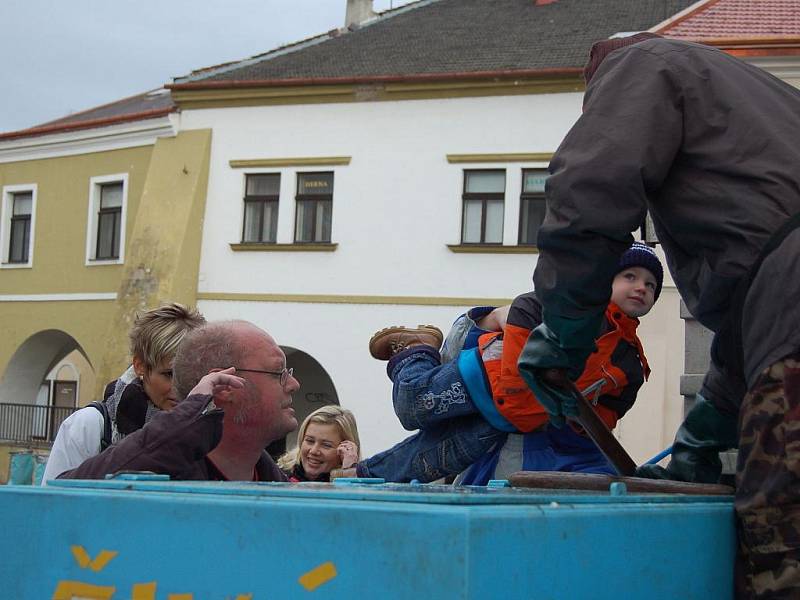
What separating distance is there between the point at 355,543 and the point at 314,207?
2109 cm

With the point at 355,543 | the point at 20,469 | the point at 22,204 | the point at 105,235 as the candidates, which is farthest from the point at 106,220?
the point at 355,543

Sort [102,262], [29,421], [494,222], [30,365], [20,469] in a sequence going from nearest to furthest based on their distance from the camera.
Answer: [20,469] < [494,222] < [102,262] < [29,421] < [30,365]

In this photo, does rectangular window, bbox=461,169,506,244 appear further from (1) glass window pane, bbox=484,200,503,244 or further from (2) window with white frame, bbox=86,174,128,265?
(2) window with white frame, bbox=86,174,128,265

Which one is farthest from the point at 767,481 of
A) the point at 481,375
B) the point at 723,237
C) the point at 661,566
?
the point at 481,375

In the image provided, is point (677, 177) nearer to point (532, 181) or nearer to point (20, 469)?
point (20, 469)

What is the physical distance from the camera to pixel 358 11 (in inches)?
1077

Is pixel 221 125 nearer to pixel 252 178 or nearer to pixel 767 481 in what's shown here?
pixel 252 178

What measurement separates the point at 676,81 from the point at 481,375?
53.8 inches

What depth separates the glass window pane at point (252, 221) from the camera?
76.0 ft

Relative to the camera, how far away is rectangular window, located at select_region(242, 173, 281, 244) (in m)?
23.0

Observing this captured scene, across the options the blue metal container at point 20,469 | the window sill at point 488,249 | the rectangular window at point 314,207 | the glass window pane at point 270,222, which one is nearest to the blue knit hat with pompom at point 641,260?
the blue metal container at point 20,469

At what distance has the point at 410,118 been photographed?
71.6 ft

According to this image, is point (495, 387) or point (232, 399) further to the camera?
point (495, 387)

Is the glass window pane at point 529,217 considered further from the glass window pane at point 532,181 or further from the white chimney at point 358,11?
the white chimney at point 358,11
